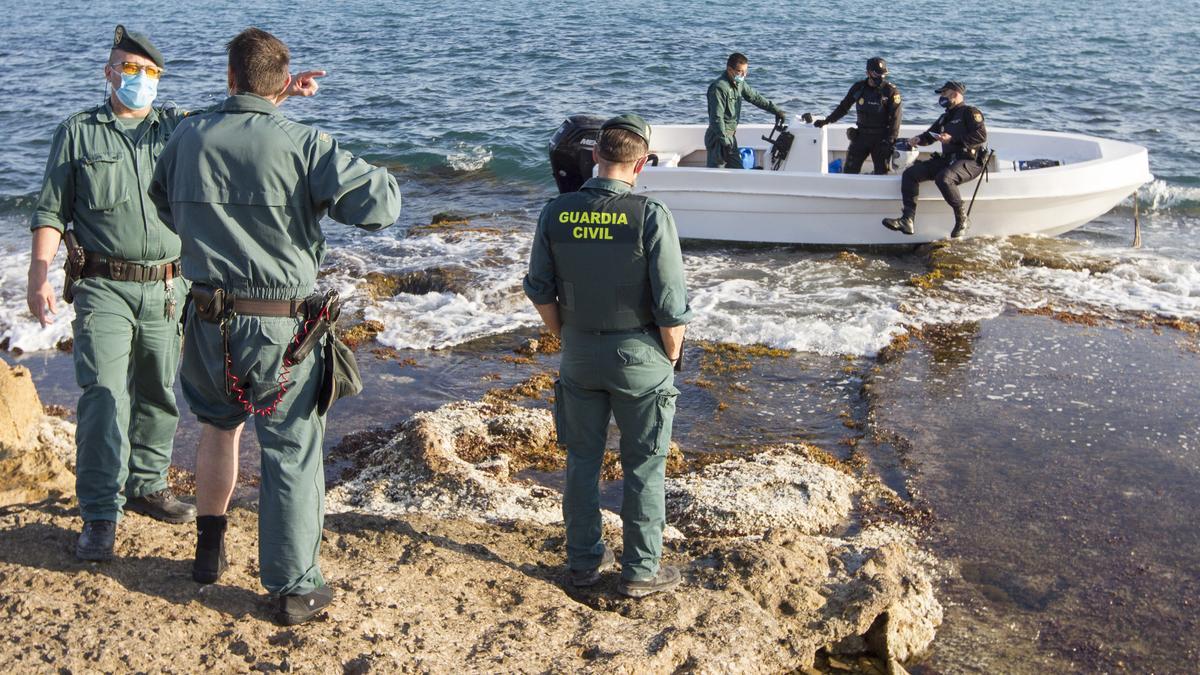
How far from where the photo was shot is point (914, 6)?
3055 centimetres

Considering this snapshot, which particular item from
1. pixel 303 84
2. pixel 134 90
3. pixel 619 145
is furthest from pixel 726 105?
pixel 303 84

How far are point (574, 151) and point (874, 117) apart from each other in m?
2.81

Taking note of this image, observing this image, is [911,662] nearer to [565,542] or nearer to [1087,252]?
[565,542]

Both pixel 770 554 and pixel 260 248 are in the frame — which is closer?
pixel 260 248

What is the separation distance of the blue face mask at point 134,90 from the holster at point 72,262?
51 cm

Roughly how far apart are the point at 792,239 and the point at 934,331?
2.77 metres

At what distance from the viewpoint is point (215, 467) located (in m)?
3.48

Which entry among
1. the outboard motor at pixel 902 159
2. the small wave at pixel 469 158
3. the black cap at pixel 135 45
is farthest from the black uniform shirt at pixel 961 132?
the black cap at pixel 135 45

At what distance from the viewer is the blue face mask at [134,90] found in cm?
395

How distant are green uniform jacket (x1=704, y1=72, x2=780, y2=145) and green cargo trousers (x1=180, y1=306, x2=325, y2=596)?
7686 mm

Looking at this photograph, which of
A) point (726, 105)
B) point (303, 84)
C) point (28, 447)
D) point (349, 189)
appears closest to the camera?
point (349, 189)

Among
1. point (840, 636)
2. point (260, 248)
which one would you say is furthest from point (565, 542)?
point (260, 248)

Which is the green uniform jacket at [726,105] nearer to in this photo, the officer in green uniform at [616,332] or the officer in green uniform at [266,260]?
the officer in green uniform at [616,332]

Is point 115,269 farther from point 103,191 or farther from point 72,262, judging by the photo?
point 103,191
